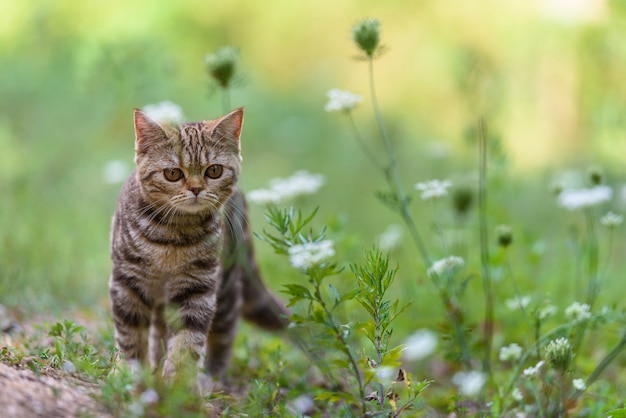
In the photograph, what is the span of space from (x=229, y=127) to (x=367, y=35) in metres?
0.66

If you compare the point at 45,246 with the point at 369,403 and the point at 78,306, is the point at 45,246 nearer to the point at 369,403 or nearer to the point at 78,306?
the point at 78,306

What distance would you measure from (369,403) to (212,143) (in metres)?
1.13

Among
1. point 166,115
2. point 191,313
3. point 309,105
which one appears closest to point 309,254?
point 191,313

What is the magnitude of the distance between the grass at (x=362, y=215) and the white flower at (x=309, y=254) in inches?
1.4

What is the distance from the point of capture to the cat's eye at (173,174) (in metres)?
2.88

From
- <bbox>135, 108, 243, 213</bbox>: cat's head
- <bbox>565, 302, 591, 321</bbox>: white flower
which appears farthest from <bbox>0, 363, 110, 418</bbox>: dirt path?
<bbox>565, 302, 591, 321</bbox>: white flower

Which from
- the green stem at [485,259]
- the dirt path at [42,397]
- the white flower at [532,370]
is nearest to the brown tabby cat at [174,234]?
the dirt path at [42,397]

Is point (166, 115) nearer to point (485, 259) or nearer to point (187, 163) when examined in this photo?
point (187, 163)

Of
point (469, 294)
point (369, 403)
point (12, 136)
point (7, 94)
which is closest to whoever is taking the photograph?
point (369, 403)

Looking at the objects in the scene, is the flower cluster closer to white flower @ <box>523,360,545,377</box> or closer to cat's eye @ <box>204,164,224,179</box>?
cat's eye @ <box>204,164,224,179</box>

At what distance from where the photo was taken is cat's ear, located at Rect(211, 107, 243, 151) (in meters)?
2.96

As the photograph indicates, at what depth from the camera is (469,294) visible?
4312 millimetres

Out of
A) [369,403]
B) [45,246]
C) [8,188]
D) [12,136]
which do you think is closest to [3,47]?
[12,136]

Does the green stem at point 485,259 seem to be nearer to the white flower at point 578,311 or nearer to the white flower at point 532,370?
the white flower at point 532,370
